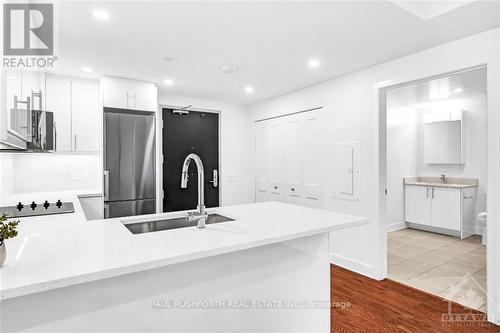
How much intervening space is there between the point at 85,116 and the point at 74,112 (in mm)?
126

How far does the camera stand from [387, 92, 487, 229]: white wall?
4.67 m

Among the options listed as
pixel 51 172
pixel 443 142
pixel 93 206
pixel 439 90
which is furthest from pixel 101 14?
pixel 443 142

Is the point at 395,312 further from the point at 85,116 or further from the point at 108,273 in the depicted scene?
the point at 85,116

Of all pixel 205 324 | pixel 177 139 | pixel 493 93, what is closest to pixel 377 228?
pixel 493 93

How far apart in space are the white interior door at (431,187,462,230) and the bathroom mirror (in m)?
0.67

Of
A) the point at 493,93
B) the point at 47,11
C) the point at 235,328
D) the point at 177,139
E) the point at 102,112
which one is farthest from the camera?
the point at 177,139

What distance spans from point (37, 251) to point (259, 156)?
4105mm

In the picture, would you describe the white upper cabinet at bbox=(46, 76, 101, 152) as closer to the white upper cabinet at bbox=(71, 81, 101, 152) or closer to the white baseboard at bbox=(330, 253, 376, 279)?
the white upper cabinet at bbox=(71, 81, 101, 152)

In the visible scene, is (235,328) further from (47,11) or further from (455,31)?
(455,31)

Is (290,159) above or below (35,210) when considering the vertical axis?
above

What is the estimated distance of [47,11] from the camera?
1928 mm

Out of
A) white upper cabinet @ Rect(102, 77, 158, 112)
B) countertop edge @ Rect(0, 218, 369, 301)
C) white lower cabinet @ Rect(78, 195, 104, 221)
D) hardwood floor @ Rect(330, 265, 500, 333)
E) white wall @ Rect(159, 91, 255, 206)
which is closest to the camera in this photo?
countertop edge @ Rect(0, 218, 369, 301)

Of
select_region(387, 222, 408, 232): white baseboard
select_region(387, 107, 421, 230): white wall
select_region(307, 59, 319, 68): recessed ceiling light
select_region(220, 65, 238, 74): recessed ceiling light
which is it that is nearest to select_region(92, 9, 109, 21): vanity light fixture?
select_region(220, 65, 238, 74): recessed ceiling light

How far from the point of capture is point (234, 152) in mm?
5125
